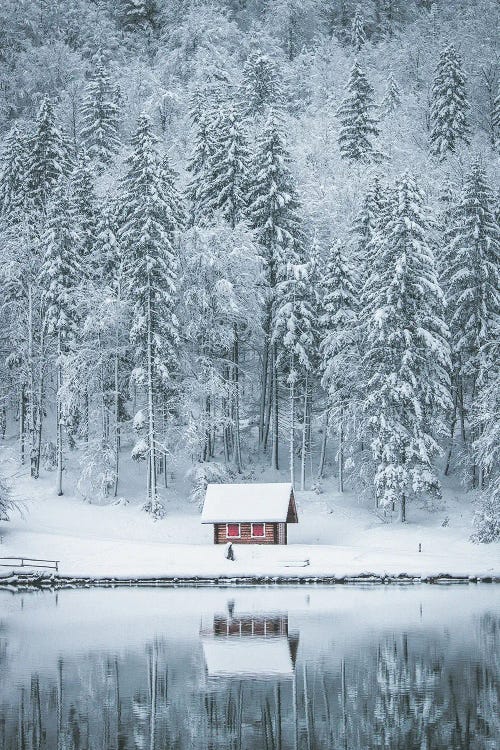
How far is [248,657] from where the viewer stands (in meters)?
28.3

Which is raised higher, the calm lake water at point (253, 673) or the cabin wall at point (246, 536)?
the cabin wall at point (246, 536)

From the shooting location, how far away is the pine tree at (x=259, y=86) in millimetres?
93000

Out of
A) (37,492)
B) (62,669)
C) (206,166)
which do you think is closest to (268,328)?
(206,166)

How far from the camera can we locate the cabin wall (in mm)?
52281

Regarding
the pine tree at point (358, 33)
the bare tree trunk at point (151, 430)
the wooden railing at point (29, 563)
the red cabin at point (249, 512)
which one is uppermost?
the pine tree at point (358, 33)

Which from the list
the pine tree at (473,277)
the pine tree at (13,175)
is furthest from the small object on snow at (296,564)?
the pine tree at (13,175)

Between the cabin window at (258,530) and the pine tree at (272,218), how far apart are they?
7.59 metres

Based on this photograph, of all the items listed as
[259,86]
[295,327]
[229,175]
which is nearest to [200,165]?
[229,175]

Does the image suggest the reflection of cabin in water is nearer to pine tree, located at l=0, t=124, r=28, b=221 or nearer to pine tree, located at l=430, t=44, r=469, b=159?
pine tree, located at l=0, t=124, r=28, b=221

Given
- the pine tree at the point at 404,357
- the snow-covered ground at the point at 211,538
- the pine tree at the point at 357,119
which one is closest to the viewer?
the snow-covered ground at the point at 211,538

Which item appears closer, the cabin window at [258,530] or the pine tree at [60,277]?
the cabin window at [258,530]

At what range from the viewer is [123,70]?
391 ft

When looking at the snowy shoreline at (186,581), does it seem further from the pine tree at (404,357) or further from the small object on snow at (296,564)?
the pine tree at (404,357)

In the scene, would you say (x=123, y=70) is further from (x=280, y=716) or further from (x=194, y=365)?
(x=280, y=716)
